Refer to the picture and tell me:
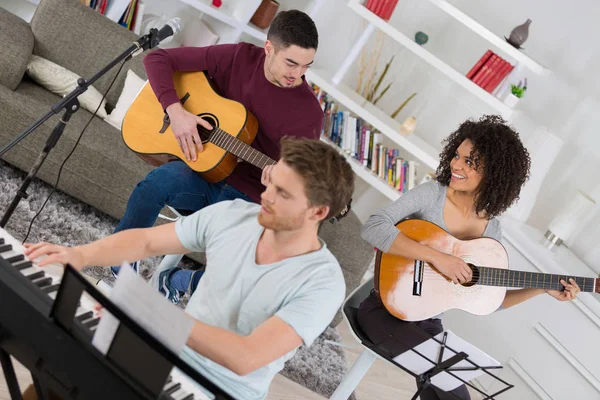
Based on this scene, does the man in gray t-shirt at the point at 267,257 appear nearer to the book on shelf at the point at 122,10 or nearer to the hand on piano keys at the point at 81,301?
the hand on piano keys at the point at 81,301

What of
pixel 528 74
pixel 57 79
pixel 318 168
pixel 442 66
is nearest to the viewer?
pixel 318 168

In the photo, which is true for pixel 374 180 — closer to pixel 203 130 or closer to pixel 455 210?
pixel 455 210

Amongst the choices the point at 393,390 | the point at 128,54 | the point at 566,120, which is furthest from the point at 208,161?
the point at 566,120

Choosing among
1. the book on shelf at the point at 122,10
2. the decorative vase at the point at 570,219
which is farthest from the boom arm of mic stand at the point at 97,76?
the decorative vase at the point at 570,219

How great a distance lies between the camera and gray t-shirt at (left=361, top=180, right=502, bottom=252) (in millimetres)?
2369

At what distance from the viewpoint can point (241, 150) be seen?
2.48 metres

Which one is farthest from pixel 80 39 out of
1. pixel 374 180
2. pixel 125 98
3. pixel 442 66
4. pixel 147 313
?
pixel 147 313

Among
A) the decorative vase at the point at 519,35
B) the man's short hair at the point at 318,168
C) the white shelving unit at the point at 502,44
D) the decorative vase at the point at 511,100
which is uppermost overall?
the decorative vase at the point at 519,35

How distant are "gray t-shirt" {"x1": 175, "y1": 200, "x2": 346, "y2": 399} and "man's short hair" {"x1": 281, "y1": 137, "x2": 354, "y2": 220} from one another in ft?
0.48

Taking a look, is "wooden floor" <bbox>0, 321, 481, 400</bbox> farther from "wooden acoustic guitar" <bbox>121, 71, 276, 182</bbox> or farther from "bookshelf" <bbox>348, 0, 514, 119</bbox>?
"bookshelf" <bbox>348, 0, 514, 119</bbox>

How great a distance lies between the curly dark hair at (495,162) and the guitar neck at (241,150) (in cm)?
73

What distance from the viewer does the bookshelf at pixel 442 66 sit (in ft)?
11.9

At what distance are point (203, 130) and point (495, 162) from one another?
42.4 inches

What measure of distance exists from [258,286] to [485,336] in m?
2.55
